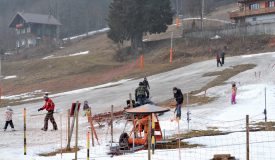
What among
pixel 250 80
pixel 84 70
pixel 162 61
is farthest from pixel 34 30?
pixel 250 80

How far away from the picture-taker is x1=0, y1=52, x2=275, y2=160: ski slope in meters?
15.5

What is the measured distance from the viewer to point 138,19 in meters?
66.1

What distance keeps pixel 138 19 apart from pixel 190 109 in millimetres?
40812

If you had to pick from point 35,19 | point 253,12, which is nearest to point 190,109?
point 253,12

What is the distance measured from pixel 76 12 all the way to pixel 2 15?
3534cm

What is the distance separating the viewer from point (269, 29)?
59.1m

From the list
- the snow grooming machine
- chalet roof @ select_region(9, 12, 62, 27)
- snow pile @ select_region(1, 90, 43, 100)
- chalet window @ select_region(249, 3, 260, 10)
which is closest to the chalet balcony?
chalet window @ select_region(249, 3, 260, 10)

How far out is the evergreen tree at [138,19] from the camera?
65750 millimetres

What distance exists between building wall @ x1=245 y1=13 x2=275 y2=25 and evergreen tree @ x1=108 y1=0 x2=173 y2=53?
37.3 feet

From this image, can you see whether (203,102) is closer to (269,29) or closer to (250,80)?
(250,80)

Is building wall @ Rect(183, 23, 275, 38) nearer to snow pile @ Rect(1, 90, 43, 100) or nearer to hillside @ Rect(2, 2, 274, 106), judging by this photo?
hillside @ Rect(2, 2, 274, 106)

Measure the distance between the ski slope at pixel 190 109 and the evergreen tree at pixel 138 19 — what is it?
1736 cm

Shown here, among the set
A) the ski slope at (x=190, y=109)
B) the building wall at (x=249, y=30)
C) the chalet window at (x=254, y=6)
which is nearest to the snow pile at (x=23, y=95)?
the ski slope at (x=190, y=109)

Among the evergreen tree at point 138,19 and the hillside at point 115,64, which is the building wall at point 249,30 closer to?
the hillside at point 115,64
